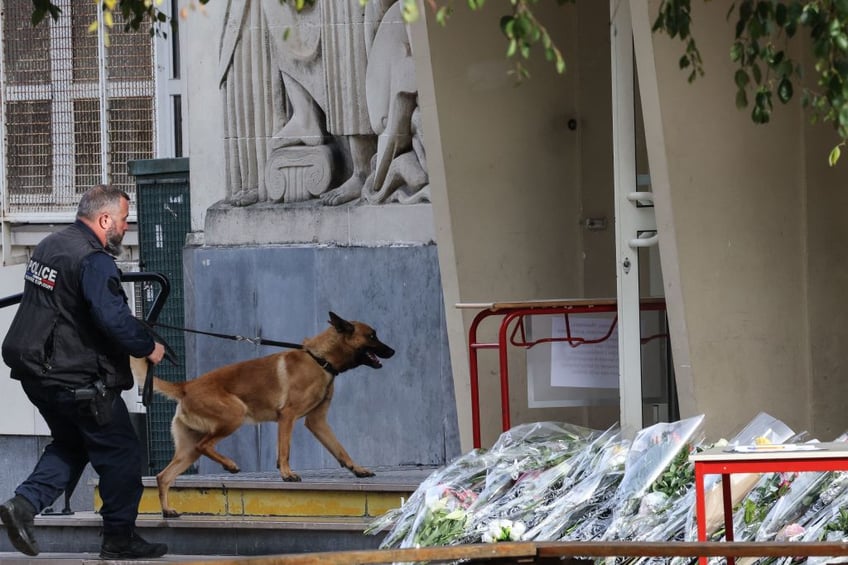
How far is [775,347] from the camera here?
7445 mm

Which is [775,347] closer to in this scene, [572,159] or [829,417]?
[829,417]

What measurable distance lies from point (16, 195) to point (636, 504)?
9430mm

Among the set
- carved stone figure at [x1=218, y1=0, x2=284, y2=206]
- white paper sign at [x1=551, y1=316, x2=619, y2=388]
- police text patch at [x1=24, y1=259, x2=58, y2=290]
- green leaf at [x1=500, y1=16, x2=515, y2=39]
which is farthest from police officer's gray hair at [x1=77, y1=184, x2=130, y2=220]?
green leaf at [x1=500, y1=16, x2=515, y2=39]

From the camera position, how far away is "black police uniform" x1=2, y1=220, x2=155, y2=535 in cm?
786

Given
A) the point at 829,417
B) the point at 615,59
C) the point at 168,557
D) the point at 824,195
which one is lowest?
the point at 168,557

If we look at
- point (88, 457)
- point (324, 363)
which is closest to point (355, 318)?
point (324, 363)

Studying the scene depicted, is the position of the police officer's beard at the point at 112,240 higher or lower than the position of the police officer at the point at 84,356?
higher

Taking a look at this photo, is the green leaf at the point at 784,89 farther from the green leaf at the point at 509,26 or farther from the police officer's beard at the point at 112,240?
the police officer's beard at the point at 112,240

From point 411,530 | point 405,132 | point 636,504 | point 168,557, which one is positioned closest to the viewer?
point 636,504

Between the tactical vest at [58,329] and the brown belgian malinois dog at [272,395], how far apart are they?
1146mm

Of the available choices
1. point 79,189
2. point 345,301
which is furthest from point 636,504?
point 79,189

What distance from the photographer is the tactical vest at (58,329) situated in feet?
25.9

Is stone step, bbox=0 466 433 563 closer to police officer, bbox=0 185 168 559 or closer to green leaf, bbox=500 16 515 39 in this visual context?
police officer, bbox=0 185 168 559

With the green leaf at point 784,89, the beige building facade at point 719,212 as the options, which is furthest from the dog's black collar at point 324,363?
the green leaf at point 784,89
